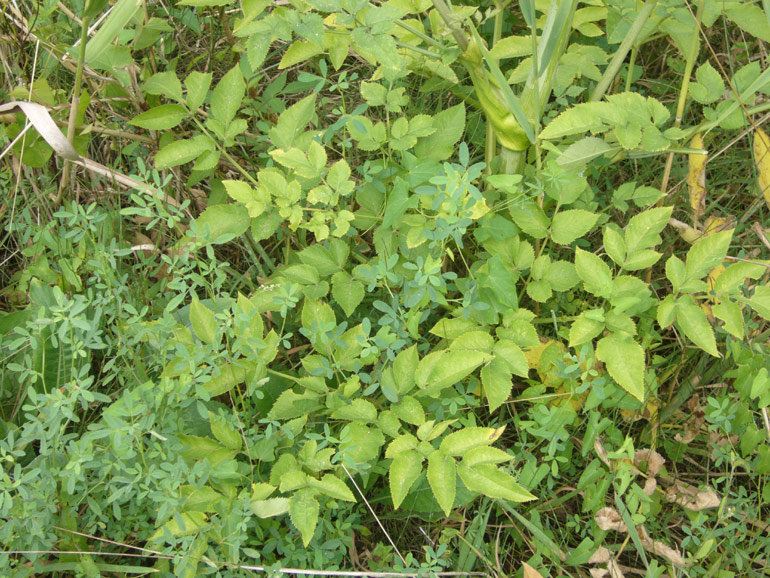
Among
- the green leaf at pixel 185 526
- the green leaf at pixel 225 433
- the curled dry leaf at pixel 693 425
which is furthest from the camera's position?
the curled dry leaf at pixel 693 425

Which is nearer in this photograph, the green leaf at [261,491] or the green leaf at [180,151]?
the green leaf at [261,491]

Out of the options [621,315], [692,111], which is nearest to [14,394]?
[621,315]

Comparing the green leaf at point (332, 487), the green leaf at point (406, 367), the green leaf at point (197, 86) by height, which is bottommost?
the green leaf at point (332, 487)

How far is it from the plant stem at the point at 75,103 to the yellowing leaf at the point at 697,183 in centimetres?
168

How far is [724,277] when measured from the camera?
1.53 m

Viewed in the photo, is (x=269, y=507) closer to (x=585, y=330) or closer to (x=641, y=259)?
(x=585, y=330)

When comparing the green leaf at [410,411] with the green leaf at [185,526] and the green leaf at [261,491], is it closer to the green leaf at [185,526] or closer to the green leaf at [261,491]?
the green leaf at [261,491]

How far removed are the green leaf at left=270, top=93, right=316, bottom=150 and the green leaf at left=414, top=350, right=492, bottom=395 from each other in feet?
2.32

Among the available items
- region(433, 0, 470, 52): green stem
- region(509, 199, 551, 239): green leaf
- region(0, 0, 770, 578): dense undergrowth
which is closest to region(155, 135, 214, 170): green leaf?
region(0, 0, 770, 578): dense undergrowth

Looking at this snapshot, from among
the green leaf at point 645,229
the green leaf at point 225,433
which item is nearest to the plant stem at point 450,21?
the green leaf at point 645,229

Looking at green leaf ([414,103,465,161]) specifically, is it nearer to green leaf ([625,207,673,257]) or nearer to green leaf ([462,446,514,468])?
green leaf ([625,207,673,257])

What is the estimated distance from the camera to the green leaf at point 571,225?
5.40ft

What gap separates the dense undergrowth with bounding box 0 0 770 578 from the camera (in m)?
1.41

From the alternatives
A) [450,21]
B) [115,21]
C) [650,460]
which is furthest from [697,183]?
[115,21]
